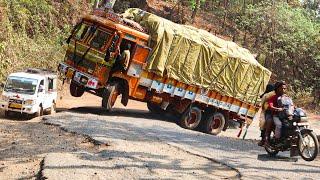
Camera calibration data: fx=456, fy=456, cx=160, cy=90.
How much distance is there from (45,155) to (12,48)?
42.8 feet

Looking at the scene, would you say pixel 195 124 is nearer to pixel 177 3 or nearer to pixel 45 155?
pixel 45 155

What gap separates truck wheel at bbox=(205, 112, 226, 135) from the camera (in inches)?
696

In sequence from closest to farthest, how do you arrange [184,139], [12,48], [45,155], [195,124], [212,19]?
[45,155]
[184,139]
[195,124]
[12,48]
[212,19]

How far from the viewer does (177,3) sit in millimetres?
37094

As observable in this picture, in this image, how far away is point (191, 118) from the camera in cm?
1731

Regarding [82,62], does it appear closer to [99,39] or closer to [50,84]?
[99,39]

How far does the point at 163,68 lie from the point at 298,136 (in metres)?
6.94

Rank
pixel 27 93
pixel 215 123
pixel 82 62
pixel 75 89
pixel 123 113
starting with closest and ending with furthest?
pixel 27 93 < pixel 82 62 < pixel 75 89 < pixel 123 113 < pixel 215 123

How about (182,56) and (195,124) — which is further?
(195,124)

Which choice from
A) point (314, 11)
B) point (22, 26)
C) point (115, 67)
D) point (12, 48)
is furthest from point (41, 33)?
point (314, 11)

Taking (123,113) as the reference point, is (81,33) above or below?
above

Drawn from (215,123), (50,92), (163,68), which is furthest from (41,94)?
(215,123)

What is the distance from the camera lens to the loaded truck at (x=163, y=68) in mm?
14922

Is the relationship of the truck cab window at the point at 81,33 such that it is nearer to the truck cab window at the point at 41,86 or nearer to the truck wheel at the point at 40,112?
the truck cab window at the point at 41,86
